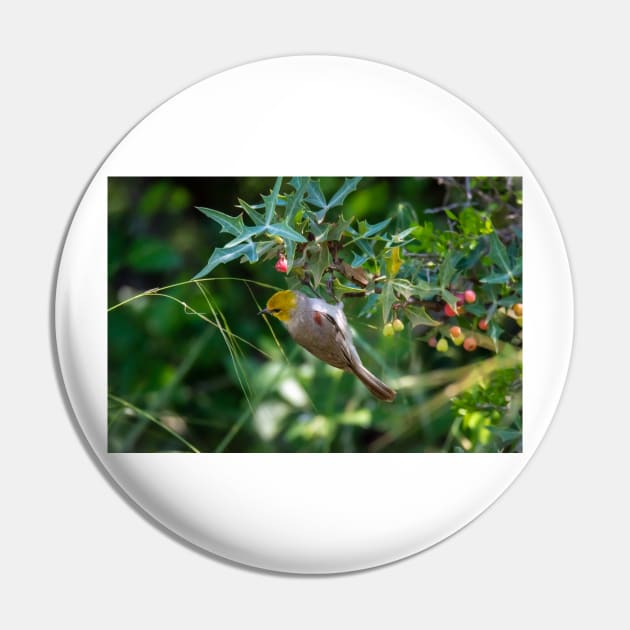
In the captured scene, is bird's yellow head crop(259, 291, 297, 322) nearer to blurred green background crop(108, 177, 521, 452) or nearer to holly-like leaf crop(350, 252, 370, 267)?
blurred green background crop(108, 177, 521, 452)

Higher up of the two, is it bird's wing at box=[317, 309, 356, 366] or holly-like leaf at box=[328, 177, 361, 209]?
holly-like leaf at box=[328, 177, 361, 209]

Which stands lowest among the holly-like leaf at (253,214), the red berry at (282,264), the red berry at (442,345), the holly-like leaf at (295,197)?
the red berry at (442,345)

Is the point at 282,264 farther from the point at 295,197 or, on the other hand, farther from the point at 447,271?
the point at 447,271

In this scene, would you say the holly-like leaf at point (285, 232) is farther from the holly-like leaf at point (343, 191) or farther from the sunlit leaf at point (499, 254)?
the sunlit leaf at point (499, 254)

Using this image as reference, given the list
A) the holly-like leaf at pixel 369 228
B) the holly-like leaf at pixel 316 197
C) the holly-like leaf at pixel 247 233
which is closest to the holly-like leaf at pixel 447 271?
the holly-like leaf at pixel 369 228

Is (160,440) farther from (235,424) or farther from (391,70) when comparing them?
(391,70)

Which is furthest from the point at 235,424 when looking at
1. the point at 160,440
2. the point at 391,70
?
the point at 391,70

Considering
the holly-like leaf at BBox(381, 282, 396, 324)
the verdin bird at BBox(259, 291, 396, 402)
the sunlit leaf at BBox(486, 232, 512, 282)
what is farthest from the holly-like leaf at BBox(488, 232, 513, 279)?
the verdin bird at BBox(259, 291, 396, 402)
